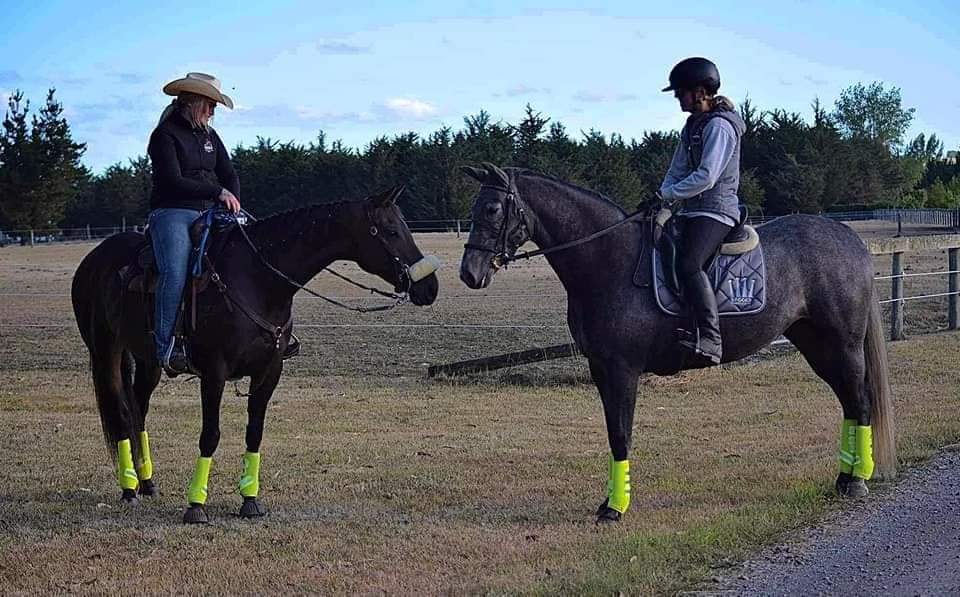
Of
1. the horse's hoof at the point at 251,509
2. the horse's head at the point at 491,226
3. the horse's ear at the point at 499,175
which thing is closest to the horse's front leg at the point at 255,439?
the horse's hoof at the point at 251,509

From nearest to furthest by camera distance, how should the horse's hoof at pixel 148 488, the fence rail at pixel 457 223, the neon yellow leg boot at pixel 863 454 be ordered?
1. the neon yellow leg boot at pixel 863 454
2. the horse's hoof at pixel 148 488
3. the fence rail at pixel 457 223

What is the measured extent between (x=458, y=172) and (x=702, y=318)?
45695mm

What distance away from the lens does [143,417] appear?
8.30 meters

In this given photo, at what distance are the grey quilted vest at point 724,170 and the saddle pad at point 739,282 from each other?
0.30 metres

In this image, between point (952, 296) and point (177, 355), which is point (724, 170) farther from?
point (952, 296)

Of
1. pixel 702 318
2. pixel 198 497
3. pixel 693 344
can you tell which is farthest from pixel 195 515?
pixel 702 318

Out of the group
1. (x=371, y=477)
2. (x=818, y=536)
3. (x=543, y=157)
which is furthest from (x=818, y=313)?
(x=543, y=157)

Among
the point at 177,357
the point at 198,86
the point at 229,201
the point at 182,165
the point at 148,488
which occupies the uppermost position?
the point at 198,86

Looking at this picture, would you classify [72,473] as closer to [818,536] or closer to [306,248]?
[306,248]

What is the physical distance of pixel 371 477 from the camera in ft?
27.5

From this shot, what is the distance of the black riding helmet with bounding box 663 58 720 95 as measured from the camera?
22.6ft

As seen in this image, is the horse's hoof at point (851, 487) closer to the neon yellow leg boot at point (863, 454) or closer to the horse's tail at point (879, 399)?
the neon yellow leg boot at point (863, 454)

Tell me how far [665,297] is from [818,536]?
1708mm

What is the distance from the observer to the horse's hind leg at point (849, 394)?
24.3ft
